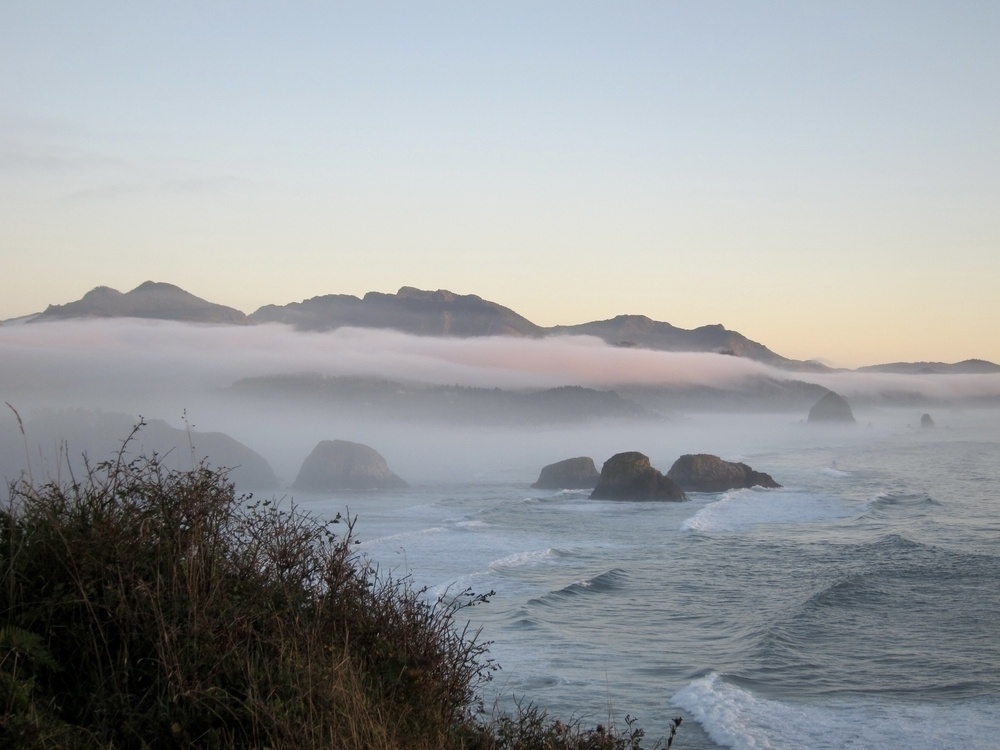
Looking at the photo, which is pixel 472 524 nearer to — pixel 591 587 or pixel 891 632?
pixel 591 587

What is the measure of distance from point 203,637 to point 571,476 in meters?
53.8

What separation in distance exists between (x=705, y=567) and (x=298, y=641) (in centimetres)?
2449

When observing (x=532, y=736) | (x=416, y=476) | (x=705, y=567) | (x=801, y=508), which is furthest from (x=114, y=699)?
(x=416, y=476)

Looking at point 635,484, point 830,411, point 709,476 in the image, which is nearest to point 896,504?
point 709,476

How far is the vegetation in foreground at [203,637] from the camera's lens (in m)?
5.16

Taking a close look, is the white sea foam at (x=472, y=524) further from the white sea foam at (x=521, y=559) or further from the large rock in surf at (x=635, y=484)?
the large rock in surf at (x=635, y=484)

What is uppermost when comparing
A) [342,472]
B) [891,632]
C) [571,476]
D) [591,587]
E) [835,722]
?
[835,722]

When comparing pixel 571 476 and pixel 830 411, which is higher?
pixel 830 411

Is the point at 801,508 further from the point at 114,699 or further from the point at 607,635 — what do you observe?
the point at 114,699

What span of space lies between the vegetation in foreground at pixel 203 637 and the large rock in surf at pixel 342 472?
199 feet

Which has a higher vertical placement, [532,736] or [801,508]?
[532,736]

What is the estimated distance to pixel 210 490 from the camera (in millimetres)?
6992

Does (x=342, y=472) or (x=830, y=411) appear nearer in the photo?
(x=342, y=472)

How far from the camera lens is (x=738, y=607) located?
2273 cm
